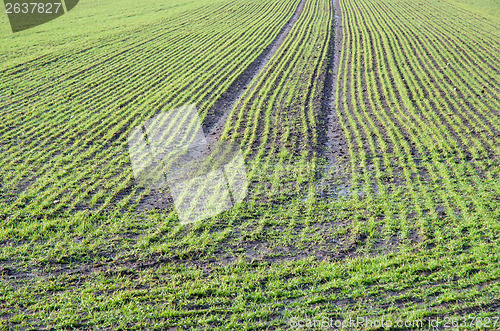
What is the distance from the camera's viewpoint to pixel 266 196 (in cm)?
1117

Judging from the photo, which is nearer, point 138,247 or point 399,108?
point 138,247

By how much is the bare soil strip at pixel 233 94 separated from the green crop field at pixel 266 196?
0.14 meters

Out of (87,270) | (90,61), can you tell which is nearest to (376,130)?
(87,270)

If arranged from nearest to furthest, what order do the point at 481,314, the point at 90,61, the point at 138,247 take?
the point at 481,314 < the point at 138,247 < the point at 90,61

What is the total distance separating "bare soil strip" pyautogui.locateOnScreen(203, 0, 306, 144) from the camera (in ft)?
51.5

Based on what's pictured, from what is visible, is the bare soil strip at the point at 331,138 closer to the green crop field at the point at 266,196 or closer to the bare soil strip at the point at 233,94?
the green crop field at the point at 266,196

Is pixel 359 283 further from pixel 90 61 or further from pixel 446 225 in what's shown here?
pixel 90 61

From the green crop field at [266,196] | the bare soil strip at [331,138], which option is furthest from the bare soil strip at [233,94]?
the bare soil strip at [331,138]

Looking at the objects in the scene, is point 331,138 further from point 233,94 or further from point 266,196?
point 233,94

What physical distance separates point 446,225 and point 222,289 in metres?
5.81

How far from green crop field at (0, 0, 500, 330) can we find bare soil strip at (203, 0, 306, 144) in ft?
0.46

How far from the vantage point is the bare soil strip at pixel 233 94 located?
1570 cm

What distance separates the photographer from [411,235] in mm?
9273

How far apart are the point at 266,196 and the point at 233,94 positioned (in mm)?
9457
